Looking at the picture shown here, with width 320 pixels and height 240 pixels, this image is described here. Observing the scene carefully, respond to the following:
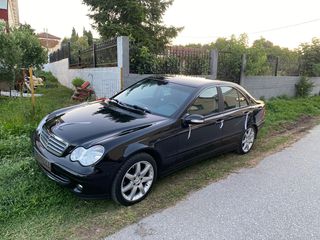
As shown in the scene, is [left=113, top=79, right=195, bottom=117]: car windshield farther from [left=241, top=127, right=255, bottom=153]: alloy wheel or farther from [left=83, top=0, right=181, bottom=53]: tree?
[left=83, top=0, right=181, bottom=53]: tree

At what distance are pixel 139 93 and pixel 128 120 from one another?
3.33 feet

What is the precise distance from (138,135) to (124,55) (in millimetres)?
4560

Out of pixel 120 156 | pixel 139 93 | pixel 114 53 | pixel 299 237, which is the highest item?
pixel 114 53

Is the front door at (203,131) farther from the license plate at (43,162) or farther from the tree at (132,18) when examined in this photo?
the tree at (132,18)

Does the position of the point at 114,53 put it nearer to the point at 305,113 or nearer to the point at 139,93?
the point at 139,93

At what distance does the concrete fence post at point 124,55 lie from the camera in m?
7.38

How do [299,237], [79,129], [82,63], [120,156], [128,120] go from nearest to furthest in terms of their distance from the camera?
[299,237], [120,156], [79,129], [128,120], [82,63]

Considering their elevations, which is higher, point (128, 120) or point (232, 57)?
point (232, 57)

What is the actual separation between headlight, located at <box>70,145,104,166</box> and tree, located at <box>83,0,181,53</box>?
400 inches

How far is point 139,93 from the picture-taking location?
178 inches

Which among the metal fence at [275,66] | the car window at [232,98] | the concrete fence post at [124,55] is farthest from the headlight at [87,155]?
the metal fence at [275,66]

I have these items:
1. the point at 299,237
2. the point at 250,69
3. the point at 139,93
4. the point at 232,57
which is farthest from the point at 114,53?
the point at 299,237

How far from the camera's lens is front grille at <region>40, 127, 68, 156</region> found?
3.13 metres

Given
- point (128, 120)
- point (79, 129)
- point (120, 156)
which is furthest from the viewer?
point (128, 120)
